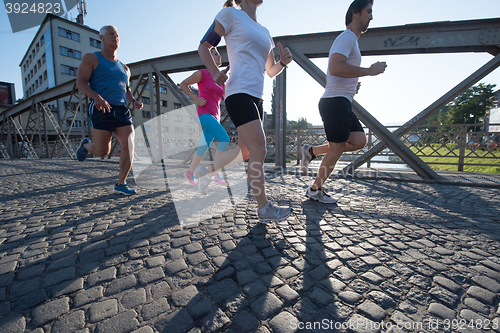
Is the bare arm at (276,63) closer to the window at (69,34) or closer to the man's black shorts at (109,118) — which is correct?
the man's black shorts at (109,118)

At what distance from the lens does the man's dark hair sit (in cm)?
254

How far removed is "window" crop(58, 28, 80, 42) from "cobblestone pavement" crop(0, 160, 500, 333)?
49.6 meters

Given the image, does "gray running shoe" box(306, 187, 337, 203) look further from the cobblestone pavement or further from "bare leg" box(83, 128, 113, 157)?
"bare leg" box(83, 128, 113, 157)

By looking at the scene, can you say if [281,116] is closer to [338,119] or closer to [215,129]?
[215,129]

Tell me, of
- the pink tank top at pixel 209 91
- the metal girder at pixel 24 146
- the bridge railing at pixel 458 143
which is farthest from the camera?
the metal girder at pixel 24 146

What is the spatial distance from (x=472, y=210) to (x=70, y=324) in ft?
11.0

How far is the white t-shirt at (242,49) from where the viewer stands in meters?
1.94

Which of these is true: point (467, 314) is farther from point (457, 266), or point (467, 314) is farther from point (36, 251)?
point (36, 251)

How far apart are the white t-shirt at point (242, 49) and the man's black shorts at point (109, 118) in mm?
1920

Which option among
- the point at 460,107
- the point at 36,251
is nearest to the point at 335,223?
the point at 36,251

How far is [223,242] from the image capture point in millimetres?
1692

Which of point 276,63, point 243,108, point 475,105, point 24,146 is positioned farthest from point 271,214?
point 475,105

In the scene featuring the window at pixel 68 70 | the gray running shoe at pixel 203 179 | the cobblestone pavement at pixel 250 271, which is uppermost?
the window at pixel 68 70

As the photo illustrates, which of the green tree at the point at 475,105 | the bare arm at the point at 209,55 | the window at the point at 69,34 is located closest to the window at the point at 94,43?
the window at the point at 69,34
